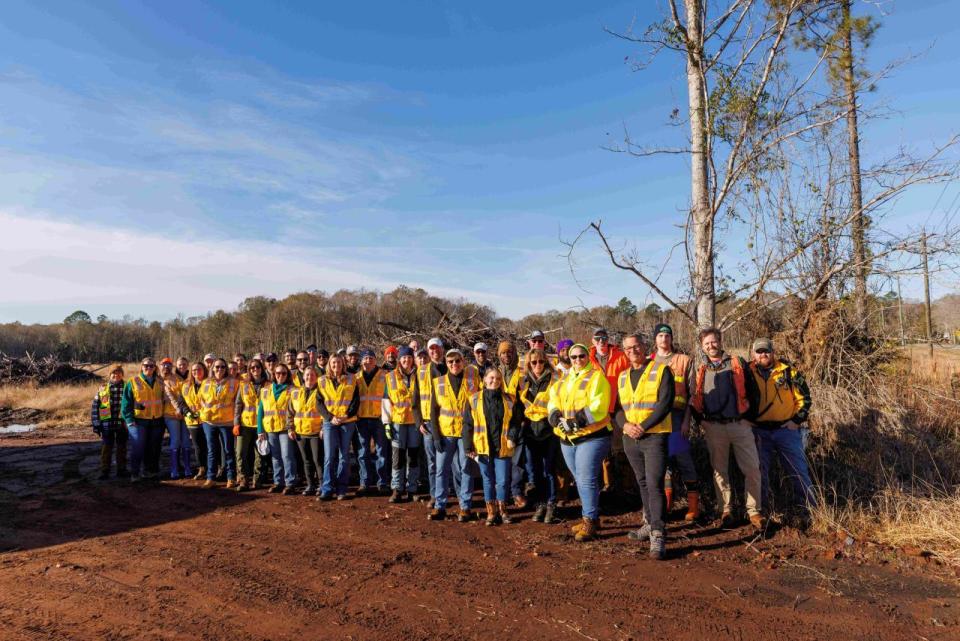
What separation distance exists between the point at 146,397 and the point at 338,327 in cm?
2344

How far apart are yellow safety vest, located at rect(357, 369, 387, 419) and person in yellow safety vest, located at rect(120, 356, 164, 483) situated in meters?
3.98

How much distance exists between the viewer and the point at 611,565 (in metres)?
5.54

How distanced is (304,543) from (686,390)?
4.54 m

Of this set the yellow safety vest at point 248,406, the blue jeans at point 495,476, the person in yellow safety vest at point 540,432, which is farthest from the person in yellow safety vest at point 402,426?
the yellow safety vest at point 248,406

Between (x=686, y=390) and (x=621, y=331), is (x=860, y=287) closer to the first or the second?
(x=621, y=331)

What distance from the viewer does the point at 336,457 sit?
8.46 meters

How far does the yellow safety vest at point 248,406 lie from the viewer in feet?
30.1

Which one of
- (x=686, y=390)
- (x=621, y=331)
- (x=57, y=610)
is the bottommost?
(x=57, y=610)

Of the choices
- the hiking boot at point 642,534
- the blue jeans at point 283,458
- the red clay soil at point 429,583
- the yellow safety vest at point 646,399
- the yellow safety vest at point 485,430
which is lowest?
the red clay soil at point 429,583

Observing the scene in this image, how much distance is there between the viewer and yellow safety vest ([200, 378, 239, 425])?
9.38 m

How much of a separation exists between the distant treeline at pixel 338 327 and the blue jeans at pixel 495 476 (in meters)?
3.91

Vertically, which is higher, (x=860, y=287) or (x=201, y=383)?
(x=860, y=287)

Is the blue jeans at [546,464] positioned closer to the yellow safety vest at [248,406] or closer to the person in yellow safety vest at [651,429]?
the person in yellow safety vest at [651,429]

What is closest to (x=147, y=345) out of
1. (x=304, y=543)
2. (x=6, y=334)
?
(x=6, y=334)
